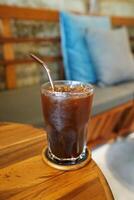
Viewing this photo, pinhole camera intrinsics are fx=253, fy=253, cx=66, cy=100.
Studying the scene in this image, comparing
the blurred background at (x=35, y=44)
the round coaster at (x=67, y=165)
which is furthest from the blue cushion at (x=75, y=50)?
the round coaster at (x=67, y=165)

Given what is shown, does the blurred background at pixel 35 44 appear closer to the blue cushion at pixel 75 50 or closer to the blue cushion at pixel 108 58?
the blue cushion at pixel 75 50

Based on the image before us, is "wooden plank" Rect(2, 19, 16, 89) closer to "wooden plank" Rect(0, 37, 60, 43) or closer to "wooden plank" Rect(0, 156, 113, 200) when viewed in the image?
"wooden plank" Rect(0, 37, 60, 43)

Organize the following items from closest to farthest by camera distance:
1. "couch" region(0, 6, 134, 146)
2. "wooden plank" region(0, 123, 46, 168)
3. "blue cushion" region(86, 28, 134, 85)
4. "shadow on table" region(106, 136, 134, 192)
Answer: "wooden plank" region(0, 123, 46, 168), "shadow on table" region(106, 136, 134, 192), "couch" region(0, 6, 134, 146), "blue cushion" region(86, 28, 134, 85)

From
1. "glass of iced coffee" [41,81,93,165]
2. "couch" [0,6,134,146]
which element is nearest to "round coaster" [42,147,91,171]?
"glass of iced coffee" [41,81,93,165]

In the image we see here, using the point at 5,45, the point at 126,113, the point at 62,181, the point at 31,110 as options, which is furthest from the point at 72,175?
the point at 126,113

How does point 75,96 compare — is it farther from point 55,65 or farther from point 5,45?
point 55,65

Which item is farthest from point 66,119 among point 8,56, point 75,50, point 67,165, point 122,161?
point 75,50

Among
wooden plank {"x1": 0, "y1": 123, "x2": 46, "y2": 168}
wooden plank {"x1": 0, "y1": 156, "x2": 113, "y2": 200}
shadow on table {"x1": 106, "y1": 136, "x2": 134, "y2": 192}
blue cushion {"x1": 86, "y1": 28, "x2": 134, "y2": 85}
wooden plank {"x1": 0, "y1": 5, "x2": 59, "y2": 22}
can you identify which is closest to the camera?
wooden plank {"x1": 0, "y1": 156, "x2": 113, "y2": 200}

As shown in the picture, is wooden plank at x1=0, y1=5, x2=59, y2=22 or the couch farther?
wooden plank at x1=0, y1=5, x2=59, y2=22
